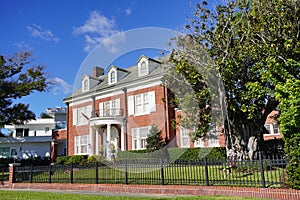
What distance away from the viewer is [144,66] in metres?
27.2

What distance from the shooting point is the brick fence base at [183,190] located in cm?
940

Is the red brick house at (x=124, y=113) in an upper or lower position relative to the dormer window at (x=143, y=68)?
lower

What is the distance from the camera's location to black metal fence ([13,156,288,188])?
1033 cm

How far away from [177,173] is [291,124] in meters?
4.87

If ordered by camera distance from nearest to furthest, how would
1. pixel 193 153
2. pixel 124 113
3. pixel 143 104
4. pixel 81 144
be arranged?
pixel 193 153
pixel 143 104
pixel 124 113
pixel 81 144

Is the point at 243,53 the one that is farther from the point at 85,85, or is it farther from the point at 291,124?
the point at 85,85

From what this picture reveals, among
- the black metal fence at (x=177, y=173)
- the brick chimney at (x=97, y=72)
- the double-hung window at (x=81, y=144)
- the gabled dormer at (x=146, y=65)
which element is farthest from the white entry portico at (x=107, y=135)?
the black metal fence at (x=177, y=173)

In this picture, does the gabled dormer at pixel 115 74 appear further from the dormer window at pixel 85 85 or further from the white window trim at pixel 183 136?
the white window trim at pixel 183 136

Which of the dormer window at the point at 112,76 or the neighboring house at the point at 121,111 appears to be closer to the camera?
the neighboring house at the point at 121,111

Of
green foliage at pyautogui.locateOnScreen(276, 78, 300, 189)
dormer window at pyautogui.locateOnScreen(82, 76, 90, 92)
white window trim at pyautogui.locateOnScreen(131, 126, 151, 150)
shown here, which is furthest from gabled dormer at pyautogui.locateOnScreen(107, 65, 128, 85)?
green foliage at pyautogui.locateOnScreen(276, 78, 300, 189)

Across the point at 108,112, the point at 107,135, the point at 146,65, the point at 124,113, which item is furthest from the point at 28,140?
the point at 146,65

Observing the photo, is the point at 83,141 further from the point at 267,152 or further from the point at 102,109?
the point at 267,152

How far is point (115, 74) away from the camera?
29828 millimetres

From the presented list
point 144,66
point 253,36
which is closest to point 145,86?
point 144,66
